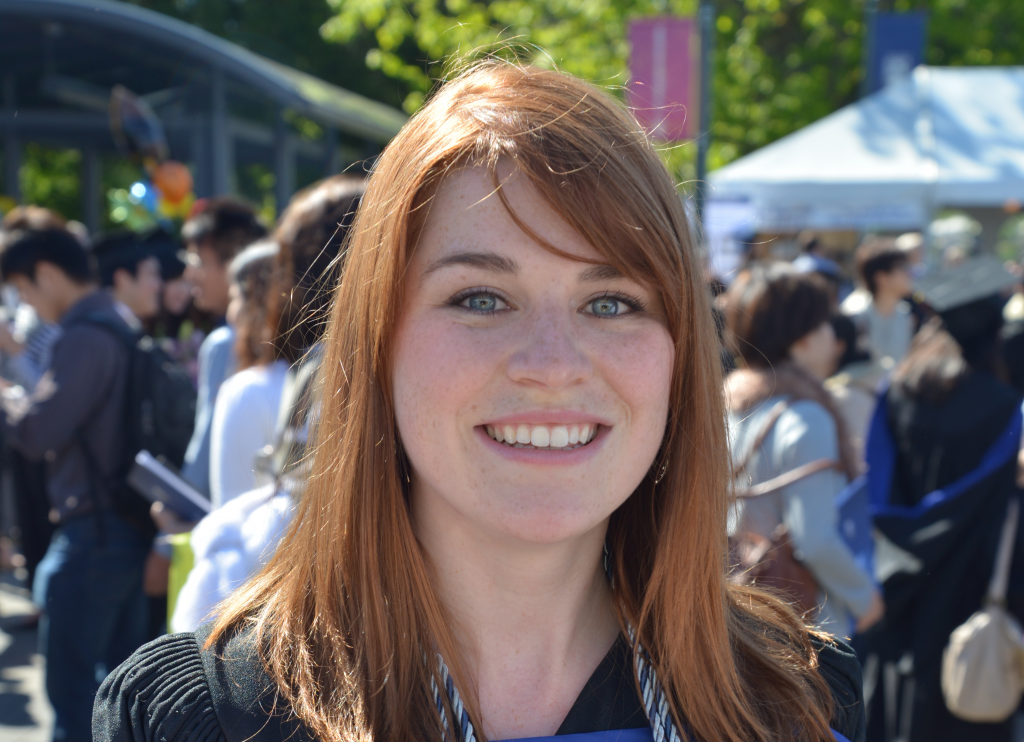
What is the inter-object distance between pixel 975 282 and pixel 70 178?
18.3 metres

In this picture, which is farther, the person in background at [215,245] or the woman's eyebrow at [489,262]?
the person in background at [215,245]

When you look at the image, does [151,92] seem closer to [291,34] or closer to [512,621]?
[512,621]

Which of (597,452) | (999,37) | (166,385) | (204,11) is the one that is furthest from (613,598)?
(204,11)

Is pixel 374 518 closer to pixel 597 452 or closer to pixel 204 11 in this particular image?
pixel 597 452

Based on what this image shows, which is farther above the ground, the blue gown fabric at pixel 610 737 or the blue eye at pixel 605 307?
the blue eye at pixel 605 307

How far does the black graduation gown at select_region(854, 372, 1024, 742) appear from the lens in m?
3.82

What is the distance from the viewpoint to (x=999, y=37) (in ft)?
56.8

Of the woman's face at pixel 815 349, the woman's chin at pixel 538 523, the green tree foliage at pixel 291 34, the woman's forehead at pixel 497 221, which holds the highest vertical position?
the green tree foliage at pixel 291 34

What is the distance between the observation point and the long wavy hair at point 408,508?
4.17 ft

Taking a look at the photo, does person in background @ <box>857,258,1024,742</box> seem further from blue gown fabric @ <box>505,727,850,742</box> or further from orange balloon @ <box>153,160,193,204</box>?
orange balloon @ <box>153,160,193,204</box>

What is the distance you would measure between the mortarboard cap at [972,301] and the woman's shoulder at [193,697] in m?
3.36

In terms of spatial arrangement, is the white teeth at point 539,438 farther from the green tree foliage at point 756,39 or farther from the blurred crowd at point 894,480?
the green tree foliage at point 756,39

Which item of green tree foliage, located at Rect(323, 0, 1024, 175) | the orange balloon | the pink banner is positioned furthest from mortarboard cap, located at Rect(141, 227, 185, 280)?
green tree foliage, located at Rect(323, 0, 1024, 175)

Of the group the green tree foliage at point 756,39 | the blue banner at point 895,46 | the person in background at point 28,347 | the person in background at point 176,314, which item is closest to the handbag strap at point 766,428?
the person in background at point 176,314
